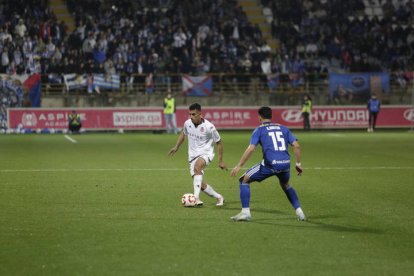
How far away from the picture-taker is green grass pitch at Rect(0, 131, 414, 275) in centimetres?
746

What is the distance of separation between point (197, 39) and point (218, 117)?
4945mm

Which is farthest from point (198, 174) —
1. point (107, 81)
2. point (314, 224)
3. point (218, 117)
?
point (107, 81)

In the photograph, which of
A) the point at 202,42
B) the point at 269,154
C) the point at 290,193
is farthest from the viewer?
the point at 202,42

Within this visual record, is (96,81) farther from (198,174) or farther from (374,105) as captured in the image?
(198,174)

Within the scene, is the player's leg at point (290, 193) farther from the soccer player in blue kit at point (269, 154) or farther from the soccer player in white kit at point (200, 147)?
the soccer player in white kit at point (200, 147)

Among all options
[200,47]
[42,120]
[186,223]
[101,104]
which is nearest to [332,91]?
[200,47]

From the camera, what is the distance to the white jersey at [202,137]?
11891 mm

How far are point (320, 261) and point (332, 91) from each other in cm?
3170

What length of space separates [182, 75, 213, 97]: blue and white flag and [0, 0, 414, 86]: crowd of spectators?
2.69 ft

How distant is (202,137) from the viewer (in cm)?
1192

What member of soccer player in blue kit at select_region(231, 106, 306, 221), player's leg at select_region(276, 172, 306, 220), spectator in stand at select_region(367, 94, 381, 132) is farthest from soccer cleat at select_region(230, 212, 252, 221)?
spectator in stand at select_region(367, 94, 381, 132)

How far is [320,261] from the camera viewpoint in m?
7.58

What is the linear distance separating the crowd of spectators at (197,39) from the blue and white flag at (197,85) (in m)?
0.82

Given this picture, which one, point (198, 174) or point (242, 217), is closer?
point (242, 217)
